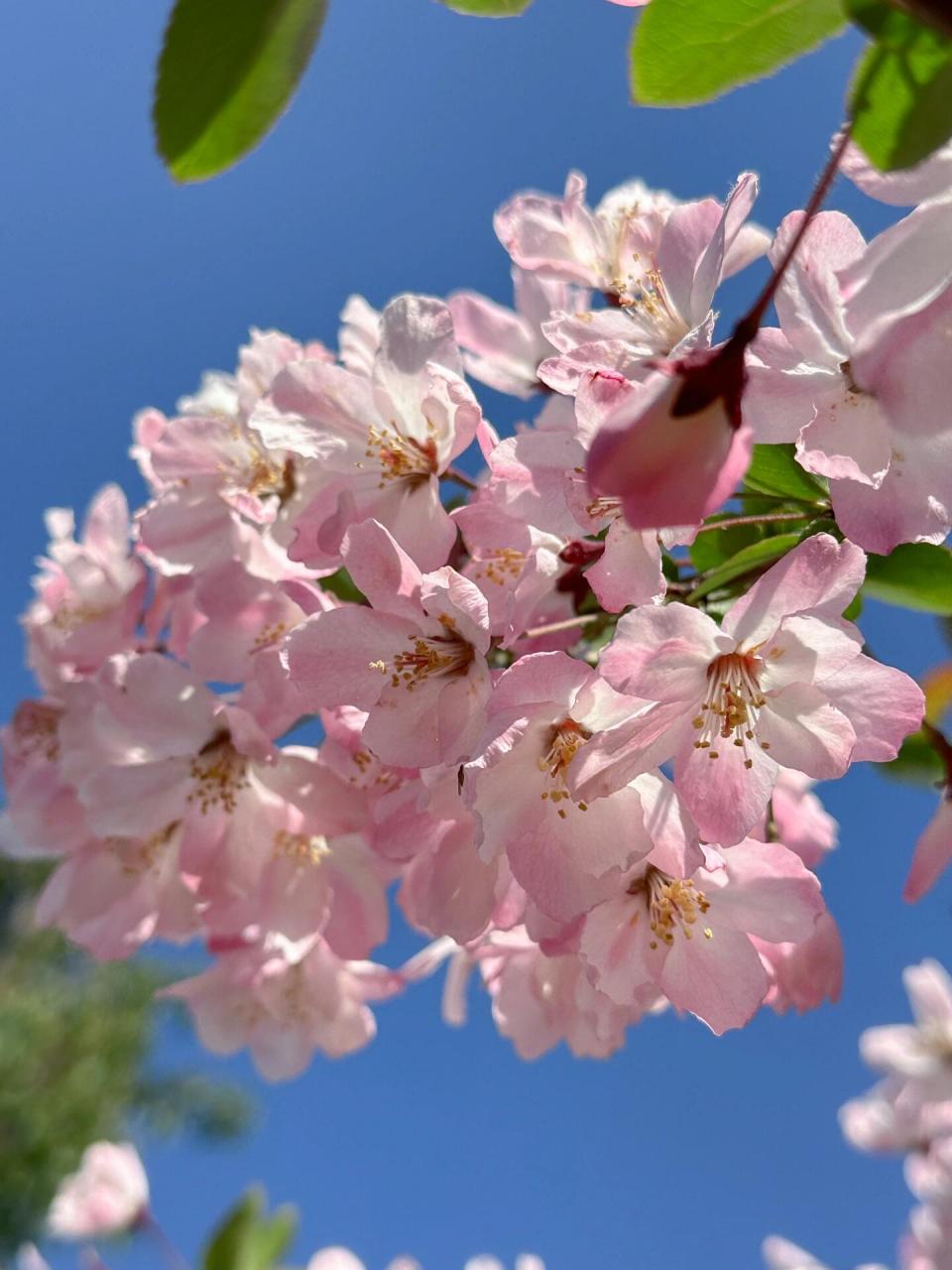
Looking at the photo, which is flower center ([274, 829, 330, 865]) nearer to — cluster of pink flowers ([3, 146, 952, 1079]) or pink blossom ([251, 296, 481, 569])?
cluster of pink flowers ([3, 146, 952, 1079])

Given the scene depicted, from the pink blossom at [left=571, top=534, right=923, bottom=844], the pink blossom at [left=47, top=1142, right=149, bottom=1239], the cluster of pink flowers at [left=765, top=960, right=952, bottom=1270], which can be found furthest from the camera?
the pink blossom at [left=47, top=1142, right=149, bottom=1239]

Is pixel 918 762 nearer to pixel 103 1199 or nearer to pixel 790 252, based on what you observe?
pixel 790 252

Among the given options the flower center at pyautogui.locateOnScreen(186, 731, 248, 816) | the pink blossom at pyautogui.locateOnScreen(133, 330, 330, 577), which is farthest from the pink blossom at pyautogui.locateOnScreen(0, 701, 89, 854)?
the pink blossom at pyautogui.locateOnScreen(133, 330, 330, 577)

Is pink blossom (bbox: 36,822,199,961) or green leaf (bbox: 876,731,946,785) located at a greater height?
pink blossom (bbox: 36,822,199,961)

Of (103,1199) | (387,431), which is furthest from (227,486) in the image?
(103,1199)

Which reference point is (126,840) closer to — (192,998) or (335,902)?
(335,902)

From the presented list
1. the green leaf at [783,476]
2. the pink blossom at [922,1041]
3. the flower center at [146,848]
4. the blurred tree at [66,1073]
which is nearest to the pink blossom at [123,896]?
the flower center at [146,848]
